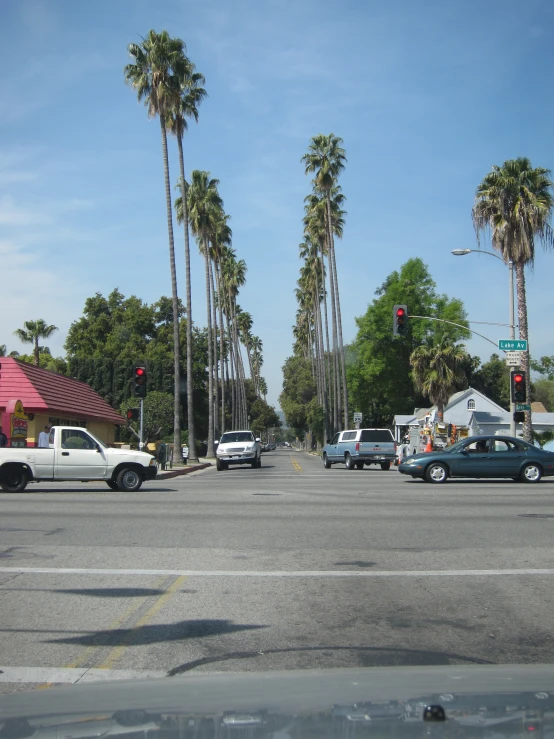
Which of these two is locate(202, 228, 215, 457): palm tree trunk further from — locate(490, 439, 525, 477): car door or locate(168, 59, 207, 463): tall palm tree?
locate(490, 439, 525, 477): car door

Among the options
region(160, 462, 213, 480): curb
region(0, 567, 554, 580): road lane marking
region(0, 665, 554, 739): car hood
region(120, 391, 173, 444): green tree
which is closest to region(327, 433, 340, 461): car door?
region(160, 462, 213, 480): curb

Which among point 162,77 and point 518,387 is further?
point 162,77

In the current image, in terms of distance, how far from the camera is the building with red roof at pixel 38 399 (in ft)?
113

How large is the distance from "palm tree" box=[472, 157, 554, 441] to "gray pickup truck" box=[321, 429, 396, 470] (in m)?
6.00

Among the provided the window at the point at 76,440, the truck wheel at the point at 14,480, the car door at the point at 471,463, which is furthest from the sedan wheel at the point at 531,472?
the truck wheel at the point at 14,480

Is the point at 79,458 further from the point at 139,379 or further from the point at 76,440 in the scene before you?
the point at 139,379

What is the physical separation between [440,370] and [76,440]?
34890 mm

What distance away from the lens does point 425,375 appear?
52.1 m

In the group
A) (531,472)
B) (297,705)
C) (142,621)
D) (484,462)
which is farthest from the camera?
(531,472)

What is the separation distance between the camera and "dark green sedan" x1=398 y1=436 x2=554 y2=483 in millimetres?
23812

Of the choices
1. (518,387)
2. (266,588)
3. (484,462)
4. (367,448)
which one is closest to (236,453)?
(367,448)

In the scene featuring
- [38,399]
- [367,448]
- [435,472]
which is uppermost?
[38,399]

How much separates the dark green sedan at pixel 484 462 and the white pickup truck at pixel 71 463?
322 inches

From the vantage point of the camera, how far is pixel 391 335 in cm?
6519
